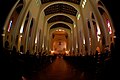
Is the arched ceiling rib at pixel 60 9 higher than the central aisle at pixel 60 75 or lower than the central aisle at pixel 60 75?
higher

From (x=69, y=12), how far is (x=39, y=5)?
774 cm

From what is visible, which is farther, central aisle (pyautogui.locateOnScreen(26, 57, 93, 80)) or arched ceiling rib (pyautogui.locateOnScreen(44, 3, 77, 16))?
arched ceiling rib (pyautogui.locateOnScreen(44, 3, 77, 16))

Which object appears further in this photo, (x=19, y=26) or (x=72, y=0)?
(x=72, y=0)

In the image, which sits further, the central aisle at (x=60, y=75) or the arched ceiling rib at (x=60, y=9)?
the arched ceiling rib at (x=60, y=9)

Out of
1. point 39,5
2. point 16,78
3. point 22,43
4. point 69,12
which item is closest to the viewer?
point 16,78

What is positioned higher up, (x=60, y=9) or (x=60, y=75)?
(x=60, y=9)

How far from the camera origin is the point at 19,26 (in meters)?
19.3

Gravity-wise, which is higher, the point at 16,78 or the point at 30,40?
the point at 30,40

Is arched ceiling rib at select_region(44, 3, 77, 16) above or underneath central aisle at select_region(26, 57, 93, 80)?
above

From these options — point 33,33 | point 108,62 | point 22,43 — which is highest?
point 33,33

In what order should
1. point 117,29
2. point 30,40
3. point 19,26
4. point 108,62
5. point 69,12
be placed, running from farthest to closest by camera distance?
point 69,12 → point 30,40 → point 19,26 → point 117,29 → point 108,62

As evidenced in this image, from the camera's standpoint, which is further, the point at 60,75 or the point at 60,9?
the point at 60,9

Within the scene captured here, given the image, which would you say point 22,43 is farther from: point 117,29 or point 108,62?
point 108,62

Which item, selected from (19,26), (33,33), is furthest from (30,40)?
(19,26)
